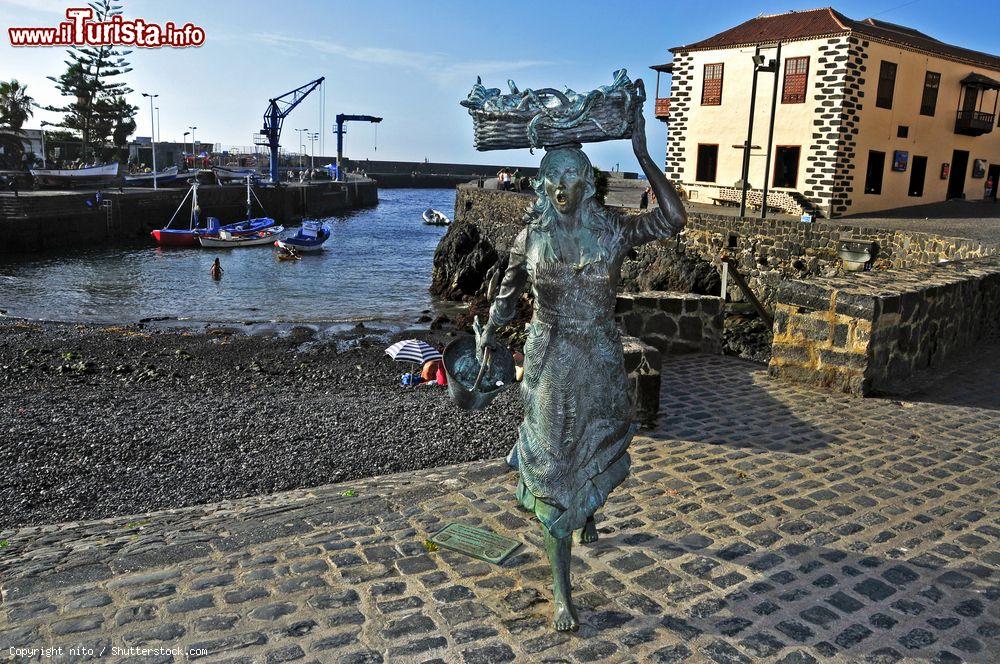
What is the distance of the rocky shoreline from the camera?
289 inches

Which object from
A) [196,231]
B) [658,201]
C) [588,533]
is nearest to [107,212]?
[196,231]

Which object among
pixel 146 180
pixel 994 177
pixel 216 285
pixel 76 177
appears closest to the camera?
pixel 216 285

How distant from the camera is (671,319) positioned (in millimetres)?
9750

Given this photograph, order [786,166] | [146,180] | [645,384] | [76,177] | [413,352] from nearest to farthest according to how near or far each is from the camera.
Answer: [645,384] → [413,352] → [786,166] → [76,177] → [146,180]

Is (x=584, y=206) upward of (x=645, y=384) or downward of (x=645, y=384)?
upward

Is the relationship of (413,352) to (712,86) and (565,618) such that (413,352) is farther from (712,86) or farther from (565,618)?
(712,86)

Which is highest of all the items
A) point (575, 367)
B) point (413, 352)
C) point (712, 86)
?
point (712, 86)

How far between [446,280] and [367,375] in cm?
1753

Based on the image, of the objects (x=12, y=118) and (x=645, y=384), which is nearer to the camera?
(x=645, y=384)

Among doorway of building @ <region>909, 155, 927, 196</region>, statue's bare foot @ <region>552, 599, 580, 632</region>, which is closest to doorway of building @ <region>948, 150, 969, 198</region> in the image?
doorway of building @ <region>909, 155, 927, 196</region>

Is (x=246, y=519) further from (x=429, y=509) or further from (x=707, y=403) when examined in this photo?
(x=707, y=403)

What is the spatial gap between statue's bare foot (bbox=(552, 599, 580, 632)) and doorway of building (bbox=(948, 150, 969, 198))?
35.4 m

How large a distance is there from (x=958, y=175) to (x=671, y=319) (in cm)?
3002

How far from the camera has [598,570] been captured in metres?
4.42
